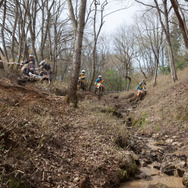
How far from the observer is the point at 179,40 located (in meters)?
24.5

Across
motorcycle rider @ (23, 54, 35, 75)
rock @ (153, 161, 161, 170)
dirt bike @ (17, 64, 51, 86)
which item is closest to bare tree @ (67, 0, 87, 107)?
rock @ (153, 161, 161, 170)

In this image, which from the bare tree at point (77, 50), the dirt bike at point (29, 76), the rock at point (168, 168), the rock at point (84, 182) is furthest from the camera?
the dirt bike at point (29, 76)

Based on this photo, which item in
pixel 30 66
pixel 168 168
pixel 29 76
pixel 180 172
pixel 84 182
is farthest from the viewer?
pixel 29 76

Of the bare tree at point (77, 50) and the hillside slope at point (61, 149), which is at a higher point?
the bare tree at point (77, 50)

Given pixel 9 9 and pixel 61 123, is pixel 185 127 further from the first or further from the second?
pixel 9 9

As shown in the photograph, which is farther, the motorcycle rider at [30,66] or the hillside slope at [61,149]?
the motorcycle rider at [30,66]

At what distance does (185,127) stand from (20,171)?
20.4 feet

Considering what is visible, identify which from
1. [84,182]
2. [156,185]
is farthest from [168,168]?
[84,182]

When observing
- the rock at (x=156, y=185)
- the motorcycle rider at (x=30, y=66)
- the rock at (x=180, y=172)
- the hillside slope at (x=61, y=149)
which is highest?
the motorcycle rider at (x=30, y=66)

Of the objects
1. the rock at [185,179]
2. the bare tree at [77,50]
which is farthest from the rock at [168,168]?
the bare tree at [77,50]

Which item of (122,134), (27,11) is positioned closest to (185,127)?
(122,134)

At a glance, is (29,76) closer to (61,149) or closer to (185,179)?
(61,149)

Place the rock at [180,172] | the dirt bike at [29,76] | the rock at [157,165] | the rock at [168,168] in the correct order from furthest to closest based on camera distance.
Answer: the dirt bike at [29,76] → the rock at [157,165] → the rock at [168,168] → the rock at [180,172]

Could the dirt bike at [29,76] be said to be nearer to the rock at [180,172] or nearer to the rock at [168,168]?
the rock at [168,168]
